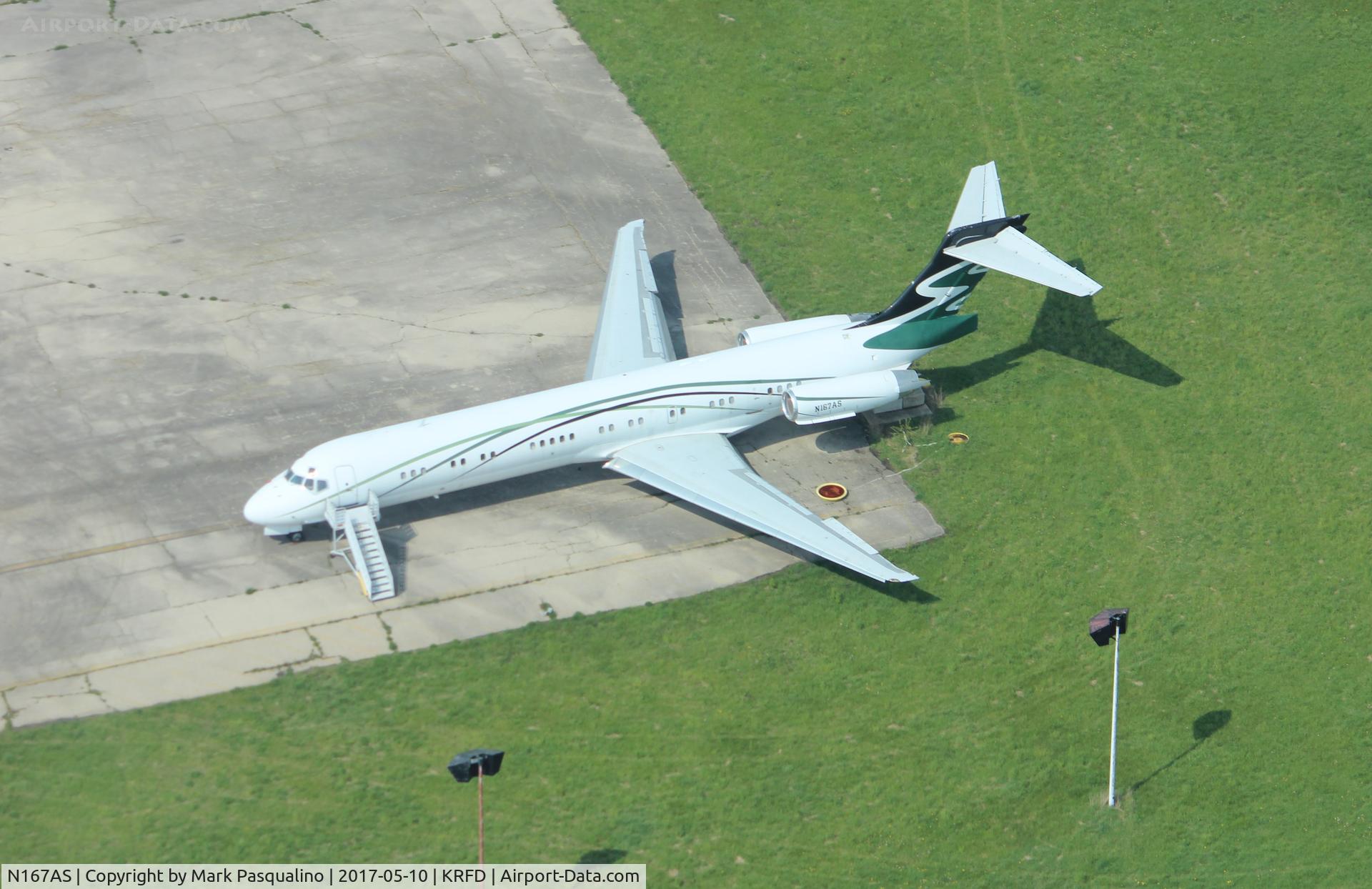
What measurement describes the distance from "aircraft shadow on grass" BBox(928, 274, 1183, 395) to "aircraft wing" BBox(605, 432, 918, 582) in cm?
910

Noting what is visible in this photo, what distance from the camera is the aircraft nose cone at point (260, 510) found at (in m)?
42.5

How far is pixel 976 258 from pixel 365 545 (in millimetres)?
20012

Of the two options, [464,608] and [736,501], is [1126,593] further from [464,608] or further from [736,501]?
[464,608]

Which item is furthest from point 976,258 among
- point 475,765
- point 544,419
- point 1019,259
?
point 475,765

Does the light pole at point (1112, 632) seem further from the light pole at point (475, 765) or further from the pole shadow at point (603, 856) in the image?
the light pole at point (475, 765)

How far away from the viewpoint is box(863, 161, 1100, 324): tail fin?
152 feet

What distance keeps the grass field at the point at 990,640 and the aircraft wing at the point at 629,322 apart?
540 centimetres

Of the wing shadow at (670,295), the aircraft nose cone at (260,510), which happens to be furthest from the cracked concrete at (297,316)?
the aircraft nose cone at (260,510)

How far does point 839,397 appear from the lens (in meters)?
45.9

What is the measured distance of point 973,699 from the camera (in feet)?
135

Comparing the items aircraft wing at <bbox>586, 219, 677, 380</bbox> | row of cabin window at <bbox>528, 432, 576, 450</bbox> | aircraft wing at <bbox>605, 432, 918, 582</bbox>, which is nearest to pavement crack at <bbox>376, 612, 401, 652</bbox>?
row of cabin window at <bbox>528, 432, 576, 450</bbox>

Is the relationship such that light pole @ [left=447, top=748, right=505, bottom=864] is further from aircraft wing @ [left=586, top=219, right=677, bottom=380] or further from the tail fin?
the tail fin

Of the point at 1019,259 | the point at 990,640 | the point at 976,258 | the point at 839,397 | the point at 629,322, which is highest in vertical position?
the point at 1019,259

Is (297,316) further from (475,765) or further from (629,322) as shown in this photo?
(475,765)
